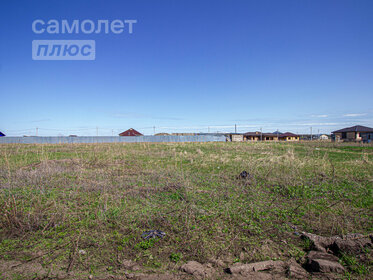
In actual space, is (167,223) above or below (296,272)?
above

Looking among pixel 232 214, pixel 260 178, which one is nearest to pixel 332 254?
pixel 232 214

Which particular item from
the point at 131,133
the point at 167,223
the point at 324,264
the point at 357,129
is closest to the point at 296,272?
the point at 324,264

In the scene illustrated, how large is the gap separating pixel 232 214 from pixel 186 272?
1826 millimetres

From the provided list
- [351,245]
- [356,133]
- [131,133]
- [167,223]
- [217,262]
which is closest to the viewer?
[217,262]

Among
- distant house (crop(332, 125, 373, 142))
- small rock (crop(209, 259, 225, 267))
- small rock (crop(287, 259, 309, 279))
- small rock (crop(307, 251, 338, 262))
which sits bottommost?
small rock (crop(209, 259, 225, 267))

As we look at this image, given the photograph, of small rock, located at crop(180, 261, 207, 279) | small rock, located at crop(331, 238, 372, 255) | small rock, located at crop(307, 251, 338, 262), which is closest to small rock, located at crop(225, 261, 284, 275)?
small rock, located at crop(180, 261, 207, 279)

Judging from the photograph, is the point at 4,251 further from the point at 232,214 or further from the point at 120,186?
the point at 232,214

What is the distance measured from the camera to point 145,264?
8.79 feet

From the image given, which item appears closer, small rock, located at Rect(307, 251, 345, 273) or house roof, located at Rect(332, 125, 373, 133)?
small rock, located at Rect(307, 251, 345, 273)

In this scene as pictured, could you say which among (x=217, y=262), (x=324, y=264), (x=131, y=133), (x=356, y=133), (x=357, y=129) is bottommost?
(x=217, y=262)

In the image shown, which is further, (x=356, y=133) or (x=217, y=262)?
(x=356, y=133)

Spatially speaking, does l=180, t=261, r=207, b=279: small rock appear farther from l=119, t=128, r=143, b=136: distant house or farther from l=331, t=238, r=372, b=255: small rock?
l=119, t=128, r=143, b=136: distant house

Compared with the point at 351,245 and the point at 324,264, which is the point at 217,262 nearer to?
the point at 324,264

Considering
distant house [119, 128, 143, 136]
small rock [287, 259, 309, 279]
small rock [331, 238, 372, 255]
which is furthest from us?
distant house [119, 128, 143, 136]
